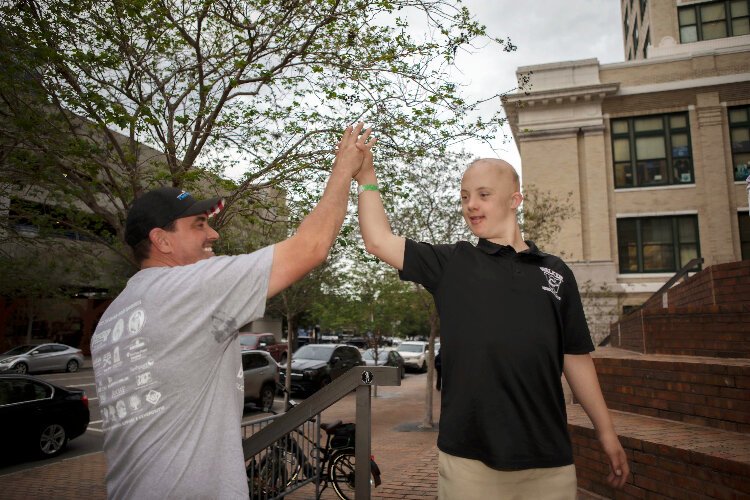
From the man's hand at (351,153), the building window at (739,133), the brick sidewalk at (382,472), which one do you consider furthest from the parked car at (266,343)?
the man's hand at (351,153)

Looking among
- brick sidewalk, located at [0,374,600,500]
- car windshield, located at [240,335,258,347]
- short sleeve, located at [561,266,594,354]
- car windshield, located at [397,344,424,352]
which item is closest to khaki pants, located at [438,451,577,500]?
short sleeve, located at [561,266,594,354]

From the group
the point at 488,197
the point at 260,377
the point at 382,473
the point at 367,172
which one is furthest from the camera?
the point at 260,377

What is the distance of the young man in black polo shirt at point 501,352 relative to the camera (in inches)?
83.1

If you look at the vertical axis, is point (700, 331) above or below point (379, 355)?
above

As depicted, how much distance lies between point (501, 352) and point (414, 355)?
33.0 meters

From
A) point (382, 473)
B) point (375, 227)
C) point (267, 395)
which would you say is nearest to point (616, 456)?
point (375, 227)

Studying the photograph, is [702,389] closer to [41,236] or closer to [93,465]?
[41,236]

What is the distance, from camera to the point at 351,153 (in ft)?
7.86

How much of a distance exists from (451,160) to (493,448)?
13.9m

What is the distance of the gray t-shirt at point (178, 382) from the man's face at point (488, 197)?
3.29 ft

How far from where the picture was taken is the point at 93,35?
25.7 feet

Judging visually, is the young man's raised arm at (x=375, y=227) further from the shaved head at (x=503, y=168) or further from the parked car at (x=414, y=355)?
the parked car at (x=414, y=355)

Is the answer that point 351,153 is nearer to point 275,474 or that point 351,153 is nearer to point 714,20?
point 275,474

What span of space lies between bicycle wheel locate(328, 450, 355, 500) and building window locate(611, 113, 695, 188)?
2020cm
